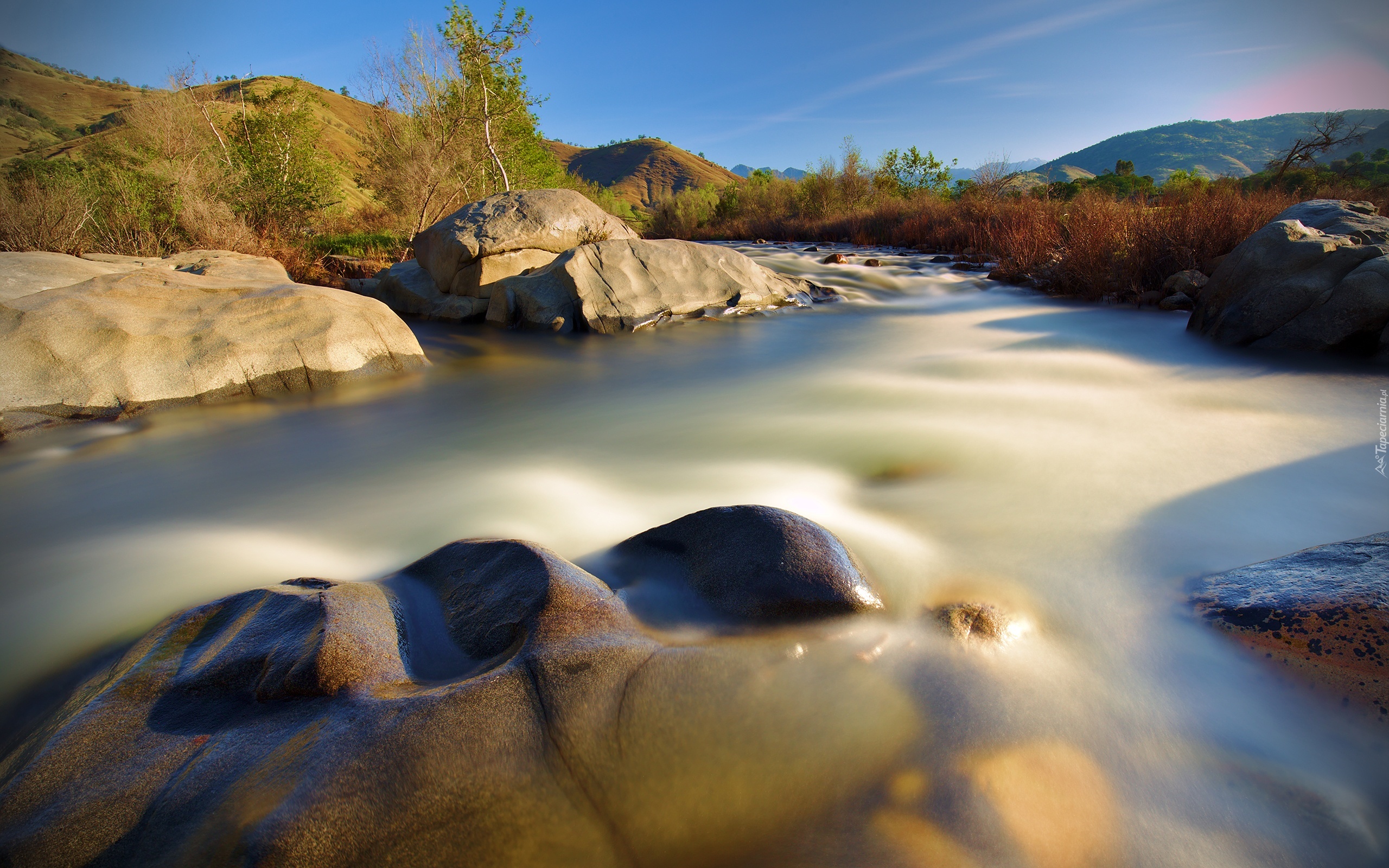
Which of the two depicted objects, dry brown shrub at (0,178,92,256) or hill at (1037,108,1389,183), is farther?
hill at (1037,108,1389,183)

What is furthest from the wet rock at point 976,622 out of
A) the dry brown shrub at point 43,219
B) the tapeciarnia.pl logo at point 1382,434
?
the dry brown shrub at point 43,219

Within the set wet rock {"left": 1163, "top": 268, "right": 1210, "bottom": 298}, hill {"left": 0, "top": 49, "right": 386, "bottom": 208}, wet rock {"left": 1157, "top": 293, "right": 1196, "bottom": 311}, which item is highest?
hill {"left": 0, "top": 49, "right": 386, "bottom": 208}

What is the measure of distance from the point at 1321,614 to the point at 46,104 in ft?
335

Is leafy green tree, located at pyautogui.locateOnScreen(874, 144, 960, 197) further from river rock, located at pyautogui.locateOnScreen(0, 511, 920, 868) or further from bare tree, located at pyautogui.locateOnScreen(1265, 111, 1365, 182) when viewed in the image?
river rock, located at pyautogui.locateOnScreen(0, 511, 920, 868)

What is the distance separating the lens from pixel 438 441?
4.20m

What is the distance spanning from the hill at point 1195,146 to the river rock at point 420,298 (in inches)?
6031

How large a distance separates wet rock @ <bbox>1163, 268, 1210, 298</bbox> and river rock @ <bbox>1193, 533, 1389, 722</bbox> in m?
6.84

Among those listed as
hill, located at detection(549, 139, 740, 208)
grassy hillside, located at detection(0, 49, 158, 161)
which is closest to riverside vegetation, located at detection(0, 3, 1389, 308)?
grassy hillside, located at detection(0, 49, 158, 161)

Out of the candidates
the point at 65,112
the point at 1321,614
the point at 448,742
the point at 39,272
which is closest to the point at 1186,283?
the point at 1321,614

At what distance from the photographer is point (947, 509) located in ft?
9.34

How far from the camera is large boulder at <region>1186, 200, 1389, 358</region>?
196 inches

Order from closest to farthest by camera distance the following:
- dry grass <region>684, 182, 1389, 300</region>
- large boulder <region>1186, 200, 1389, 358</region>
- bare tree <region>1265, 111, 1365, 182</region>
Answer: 1. large boulder <region>1186, 200, 1389, 358</region>
2. dry grass <region>684, 182, 1389, 300</region>
3. bare tree <region>1265, 111, 1365, 182</region>

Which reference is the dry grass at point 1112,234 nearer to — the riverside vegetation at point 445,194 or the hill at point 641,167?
the riverside vegetation at point 445,194

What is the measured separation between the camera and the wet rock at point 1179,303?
7.32 meters
